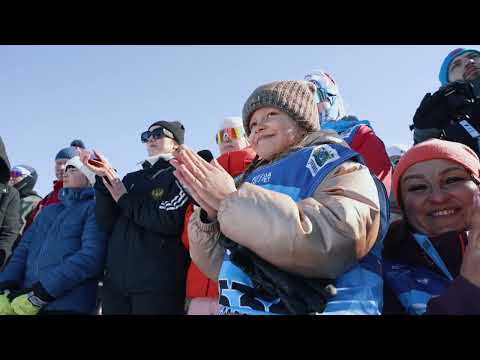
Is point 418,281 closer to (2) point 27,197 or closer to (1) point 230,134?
(1) point 230,134

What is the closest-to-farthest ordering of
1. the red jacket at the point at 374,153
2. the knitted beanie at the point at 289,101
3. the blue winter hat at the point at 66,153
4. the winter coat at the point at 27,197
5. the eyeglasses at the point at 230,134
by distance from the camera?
the knitted beanie at the point at 289,101, the red jacket at the point at 374,153, the eyeglasses at the point at 230,134, the blue winter hat at the point at 66,153, the winter coat at the point at 27,197

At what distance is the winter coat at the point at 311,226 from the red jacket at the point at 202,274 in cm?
157

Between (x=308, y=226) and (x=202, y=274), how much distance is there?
1.75m

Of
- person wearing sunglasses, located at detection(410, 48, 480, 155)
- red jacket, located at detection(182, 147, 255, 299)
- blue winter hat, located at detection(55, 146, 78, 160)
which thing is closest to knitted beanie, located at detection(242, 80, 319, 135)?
red jacket, located at detection(182, 147, 255, 299)

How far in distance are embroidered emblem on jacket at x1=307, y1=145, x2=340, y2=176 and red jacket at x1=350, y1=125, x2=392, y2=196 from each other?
0.97m

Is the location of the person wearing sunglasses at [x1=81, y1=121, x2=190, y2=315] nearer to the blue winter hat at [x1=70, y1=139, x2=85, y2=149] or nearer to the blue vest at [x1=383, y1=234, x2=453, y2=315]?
the blue vest at [x1=383, y1=234, x2=453, y2=315]

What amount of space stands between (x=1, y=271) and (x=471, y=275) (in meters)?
4.08

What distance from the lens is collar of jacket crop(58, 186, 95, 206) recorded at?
4.26 m

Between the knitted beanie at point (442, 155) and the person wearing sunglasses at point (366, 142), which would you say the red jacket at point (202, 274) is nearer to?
the person wearing sunglasses at point (366, 142)

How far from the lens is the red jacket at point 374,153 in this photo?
2850 millimetres

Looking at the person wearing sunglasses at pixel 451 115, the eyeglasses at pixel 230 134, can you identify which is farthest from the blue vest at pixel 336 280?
the eyeglasses at pixel 230 134
